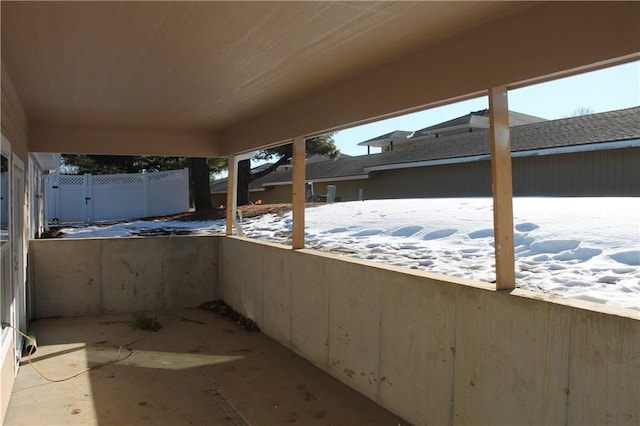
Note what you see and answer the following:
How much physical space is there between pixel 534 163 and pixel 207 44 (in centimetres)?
995

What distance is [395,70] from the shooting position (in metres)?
3.65

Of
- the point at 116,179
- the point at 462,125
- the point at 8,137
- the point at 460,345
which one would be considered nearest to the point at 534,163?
the point at 462,125

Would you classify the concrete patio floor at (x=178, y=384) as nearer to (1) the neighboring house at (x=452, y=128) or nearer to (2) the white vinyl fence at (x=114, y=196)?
(1) the neighboring house at (x=452, y=128)

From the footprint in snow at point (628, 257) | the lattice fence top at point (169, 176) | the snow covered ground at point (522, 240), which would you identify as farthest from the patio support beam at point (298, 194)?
the lattice fence top at point (169, 176)

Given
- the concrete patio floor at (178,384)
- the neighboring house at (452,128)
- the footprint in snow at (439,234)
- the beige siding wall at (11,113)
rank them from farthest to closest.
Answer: the neighboring house at (452,128) < the footprint in snow at (439,234) < the beige siding wall at (11,113) < the concrete patio floor at (178,384)

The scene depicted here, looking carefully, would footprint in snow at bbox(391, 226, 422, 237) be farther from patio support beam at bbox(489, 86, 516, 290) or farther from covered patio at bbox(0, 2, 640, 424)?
patio support beam at bbox(489, 86, 516, 290)

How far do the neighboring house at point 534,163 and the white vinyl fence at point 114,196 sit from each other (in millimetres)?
6611

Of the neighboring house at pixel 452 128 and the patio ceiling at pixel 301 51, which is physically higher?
the neighboring house at pixel 452 128

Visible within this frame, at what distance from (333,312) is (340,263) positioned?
1.57 ft

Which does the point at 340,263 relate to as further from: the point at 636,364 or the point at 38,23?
the point at 38,23

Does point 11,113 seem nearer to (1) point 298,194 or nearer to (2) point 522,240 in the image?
(1) point 298,194

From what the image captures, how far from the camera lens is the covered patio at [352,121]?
240 cm

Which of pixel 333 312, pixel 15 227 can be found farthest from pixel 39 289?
pixel 333 312

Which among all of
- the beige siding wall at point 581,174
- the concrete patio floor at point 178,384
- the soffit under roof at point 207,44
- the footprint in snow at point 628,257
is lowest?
the concrete patio floor at point 178,384
